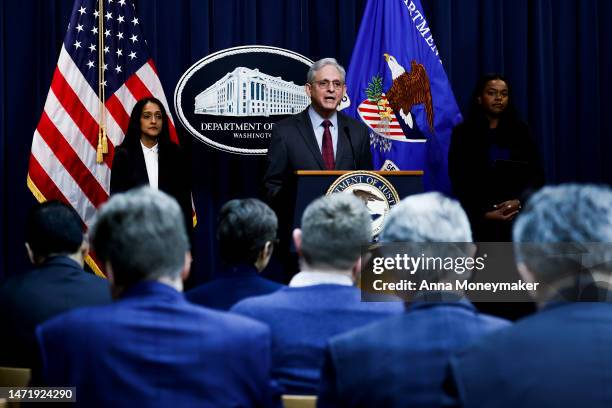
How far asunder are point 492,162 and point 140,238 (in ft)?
11.8

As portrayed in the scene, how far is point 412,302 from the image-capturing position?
66.7 inches

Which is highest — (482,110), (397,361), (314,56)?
(314,56)

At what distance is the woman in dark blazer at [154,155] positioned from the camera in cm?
495

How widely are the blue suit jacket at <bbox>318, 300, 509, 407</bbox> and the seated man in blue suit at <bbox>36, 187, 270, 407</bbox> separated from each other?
0.58 ft

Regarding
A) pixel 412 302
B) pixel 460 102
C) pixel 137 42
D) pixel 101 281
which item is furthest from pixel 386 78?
pixel 412 302

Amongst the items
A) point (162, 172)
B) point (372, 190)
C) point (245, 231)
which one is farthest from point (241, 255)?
point (162, 172)

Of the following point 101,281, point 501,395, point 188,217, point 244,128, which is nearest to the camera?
point 501,395

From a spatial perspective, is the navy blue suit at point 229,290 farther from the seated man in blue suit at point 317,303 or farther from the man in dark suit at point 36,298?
the seated man in blue suit at point 317,303

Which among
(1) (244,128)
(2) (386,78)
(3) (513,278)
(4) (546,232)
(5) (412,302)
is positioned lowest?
(3) (513,278)

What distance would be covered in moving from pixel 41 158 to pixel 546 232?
417 centimetres

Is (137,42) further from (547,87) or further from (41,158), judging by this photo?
(547,87)

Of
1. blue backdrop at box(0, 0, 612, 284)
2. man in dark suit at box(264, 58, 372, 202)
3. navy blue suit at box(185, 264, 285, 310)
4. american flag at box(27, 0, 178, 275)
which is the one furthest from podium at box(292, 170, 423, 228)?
blue backdrop at box(0, 0, 612, 284)

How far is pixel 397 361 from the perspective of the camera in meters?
1.60

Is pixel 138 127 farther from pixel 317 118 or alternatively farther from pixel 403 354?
pixel 403 354
